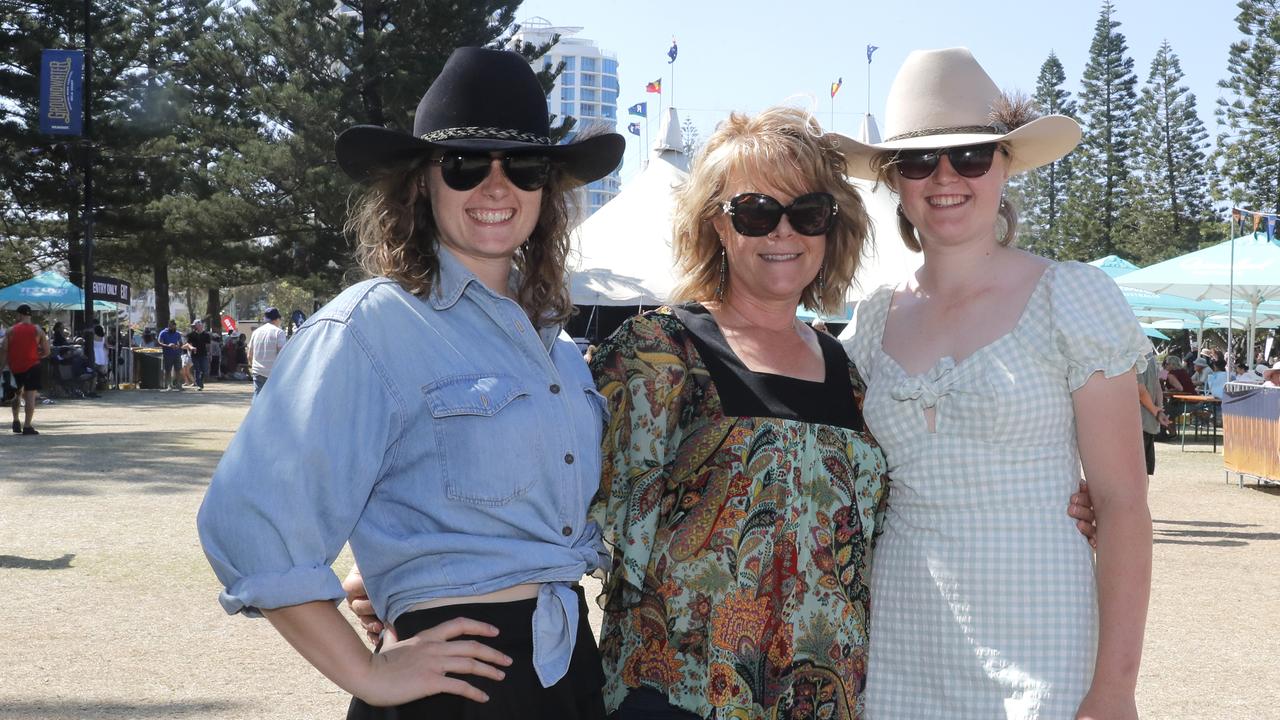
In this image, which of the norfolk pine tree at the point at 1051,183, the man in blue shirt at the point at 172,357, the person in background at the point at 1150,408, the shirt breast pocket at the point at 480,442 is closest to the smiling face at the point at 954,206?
the shirt breast pocket at the point at 480,442

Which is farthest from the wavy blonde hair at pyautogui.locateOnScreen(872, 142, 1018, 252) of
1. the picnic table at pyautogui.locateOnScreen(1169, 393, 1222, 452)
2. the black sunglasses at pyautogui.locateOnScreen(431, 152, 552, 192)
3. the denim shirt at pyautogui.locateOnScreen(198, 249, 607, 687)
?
the picnic table at pyautogui.locateOnScreen(1169, 393, 1222, 452)

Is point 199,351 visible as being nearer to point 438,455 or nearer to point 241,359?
point 241,359

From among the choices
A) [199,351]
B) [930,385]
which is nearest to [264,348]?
[930,385]

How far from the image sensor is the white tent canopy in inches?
701

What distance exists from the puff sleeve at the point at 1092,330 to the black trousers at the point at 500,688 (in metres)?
1.10

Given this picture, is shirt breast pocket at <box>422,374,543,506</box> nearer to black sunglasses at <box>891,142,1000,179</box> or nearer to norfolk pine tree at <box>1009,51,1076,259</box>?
black sunglasses at <box>891,142,1000,179</box>

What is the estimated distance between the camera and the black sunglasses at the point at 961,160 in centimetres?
254

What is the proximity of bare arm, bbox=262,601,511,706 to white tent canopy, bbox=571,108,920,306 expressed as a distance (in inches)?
583

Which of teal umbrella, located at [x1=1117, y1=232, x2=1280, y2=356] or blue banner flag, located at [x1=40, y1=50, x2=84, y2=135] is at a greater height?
blue banner flag, located at [x1=40, y1=50, x2=84, y2=135]

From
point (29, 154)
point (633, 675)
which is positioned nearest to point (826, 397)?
point (633, 675)

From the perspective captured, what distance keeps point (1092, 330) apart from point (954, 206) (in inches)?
17.9

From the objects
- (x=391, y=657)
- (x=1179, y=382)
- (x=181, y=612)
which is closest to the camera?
(x=391, y=657)

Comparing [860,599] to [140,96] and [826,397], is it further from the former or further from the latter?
[140,96]

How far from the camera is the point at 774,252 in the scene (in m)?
2.62
